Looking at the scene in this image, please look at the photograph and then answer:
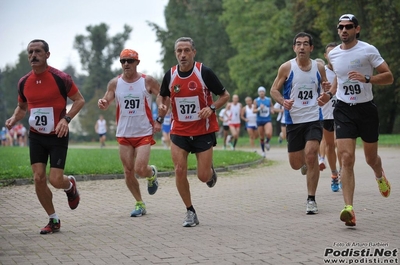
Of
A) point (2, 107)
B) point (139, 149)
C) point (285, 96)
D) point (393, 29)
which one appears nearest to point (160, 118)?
point (139, 149)

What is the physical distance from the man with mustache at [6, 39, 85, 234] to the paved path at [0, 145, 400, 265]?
2.15ft

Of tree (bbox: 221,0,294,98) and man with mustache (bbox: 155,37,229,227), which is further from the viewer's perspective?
tree (bbox: 221,0,294,98)

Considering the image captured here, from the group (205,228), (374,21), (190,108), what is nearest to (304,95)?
(190,108)

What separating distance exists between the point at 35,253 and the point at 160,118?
329cm

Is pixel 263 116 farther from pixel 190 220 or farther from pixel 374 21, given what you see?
pixel 374 21

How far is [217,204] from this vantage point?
39.1ft

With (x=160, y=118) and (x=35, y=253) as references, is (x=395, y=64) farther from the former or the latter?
(x=35, y=253)

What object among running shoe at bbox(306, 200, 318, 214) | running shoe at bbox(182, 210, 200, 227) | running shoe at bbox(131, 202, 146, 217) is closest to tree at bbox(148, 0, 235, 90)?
running shoe at bbox(131, 202, 146, 217)

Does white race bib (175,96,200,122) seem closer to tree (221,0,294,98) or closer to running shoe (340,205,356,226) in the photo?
running shoe (340,205,356,226)

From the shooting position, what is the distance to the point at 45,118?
9.45m

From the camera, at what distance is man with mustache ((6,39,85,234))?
9422mm

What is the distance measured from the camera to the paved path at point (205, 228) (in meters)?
7.50

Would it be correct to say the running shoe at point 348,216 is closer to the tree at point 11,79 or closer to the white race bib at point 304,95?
the white race bib at point 304,95

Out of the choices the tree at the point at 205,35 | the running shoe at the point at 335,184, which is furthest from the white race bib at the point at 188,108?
the tree at the point at 205,35
